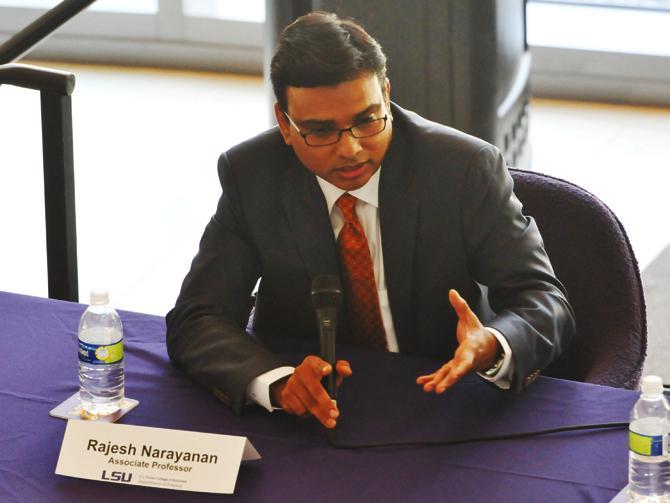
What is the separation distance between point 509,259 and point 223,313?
546 mm

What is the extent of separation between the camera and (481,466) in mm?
1917

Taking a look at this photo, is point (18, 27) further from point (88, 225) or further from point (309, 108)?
point (309, 108)

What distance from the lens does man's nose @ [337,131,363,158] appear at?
2.27 m

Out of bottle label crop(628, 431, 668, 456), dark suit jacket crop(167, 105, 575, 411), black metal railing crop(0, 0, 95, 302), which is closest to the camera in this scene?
bottle label crop(628, 431, 668, 456)

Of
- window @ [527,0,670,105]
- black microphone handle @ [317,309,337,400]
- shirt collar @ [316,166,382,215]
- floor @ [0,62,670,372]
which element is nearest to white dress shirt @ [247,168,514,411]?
shirt collar @ [316,166,382,215]

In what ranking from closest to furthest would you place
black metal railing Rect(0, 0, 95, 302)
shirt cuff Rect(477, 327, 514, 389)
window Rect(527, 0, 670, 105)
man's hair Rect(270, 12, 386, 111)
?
1. shirt cuff Rect(477, 327, 514, 389)
2. man's hair Rect(270, 12, 386, 111)
3. black metal railing Rect(0, 0, 95, 302)
4. window Rect(527, 0, 670, 105)

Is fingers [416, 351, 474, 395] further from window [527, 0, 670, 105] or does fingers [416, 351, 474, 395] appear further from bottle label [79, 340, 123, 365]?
window [527, 0, 670, 105]

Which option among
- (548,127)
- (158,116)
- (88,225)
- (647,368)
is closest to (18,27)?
(158,116)

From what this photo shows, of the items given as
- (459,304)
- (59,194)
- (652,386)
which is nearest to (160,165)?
(59,194)

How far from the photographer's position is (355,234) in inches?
95.8

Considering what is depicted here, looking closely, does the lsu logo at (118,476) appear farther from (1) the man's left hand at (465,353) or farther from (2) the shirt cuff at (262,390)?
(1) the man's left hand at (465,353)

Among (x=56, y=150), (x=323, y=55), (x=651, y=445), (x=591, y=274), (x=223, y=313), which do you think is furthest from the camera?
(x=56, y=150)

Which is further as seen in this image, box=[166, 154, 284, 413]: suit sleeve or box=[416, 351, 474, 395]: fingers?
box=[166, 154, 284, 413]: suit sleeve

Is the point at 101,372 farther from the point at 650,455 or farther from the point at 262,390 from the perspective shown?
the point at 650,455
